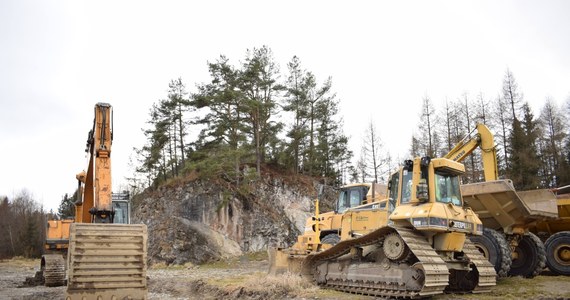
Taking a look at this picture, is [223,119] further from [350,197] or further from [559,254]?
[559,254]

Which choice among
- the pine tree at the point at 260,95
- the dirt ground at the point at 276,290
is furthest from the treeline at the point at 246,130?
the dirt ground at the point at 276,290

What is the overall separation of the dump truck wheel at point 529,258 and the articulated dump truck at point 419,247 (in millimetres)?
3631

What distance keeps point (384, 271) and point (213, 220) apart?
64.0ft

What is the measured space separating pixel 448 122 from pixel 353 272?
30.0 m

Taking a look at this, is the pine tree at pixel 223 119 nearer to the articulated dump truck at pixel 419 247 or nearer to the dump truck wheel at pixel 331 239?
the dump truck wheel at pixel 331 239

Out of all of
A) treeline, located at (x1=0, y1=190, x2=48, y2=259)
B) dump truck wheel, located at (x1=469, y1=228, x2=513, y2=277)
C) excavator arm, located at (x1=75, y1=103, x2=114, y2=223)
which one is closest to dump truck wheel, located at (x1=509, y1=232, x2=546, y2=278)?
dump truck wheel, located at (x1=469, y1=228, x2=513, y2=277)

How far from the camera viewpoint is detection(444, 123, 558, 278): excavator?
1259cm

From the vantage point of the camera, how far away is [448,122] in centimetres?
3884

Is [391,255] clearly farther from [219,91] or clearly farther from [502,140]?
[502,140]

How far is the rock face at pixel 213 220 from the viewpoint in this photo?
27.4 meters

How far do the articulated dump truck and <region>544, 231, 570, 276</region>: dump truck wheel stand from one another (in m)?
4.95

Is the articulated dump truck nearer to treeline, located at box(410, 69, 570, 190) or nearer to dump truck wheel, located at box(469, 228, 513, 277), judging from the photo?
dump truck wheel, located at box(469, 228, 513, 277)

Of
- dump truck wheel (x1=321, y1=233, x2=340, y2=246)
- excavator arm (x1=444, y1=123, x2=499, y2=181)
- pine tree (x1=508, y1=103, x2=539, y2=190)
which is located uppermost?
pine tree (x1=508, y1=103, x2=539, y2=190)

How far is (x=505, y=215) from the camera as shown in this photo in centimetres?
1338
